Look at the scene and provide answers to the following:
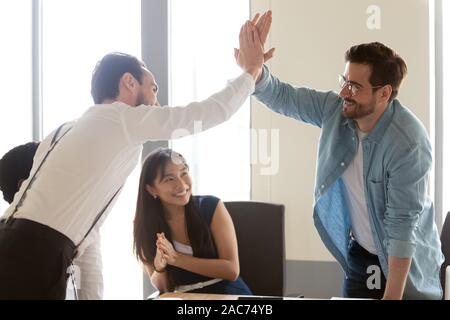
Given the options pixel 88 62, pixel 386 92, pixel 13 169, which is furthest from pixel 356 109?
pixel 88 62

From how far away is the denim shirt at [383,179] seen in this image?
5.82ft

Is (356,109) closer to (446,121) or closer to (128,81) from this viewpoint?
(128,81)

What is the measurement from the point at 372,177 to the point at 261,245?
577 mm

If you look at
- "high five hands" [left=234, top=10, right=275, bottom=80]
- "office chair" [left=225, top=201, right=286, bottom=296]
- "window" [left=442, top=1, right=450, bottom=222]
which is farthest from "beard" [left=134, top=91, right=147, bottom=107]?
"window" [left=442, top=1, right=450, bottom=222]

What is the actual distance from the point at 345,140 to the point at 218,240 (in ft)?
1.98

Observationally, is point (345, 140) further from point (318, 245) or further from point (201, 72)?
point (201, 72)

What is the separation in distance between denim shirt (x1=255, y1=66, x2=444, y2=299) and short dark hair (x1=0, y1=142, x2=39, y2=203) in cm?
80

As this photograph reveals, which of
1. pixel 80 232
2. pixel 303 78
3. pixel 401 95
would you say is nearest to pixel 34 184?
pixel 80 232

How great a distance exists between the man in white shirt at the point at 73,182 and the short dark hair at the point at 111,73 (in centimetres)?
9

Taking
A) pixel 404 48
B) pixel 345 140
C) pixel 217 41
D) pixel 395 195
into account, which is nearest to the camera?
pixel 395 195

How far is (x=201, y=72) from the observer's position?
3.26m

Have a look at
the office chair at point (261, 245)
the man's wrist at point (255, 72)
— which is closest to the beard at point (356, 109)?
the man's wrist at point (255, 72)

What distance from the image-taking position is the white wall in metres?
2.77

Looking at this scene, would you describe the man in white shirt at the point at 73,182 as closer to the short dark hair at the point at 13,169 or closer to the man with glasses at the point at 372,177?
the short dark hair at the point at 13,169
